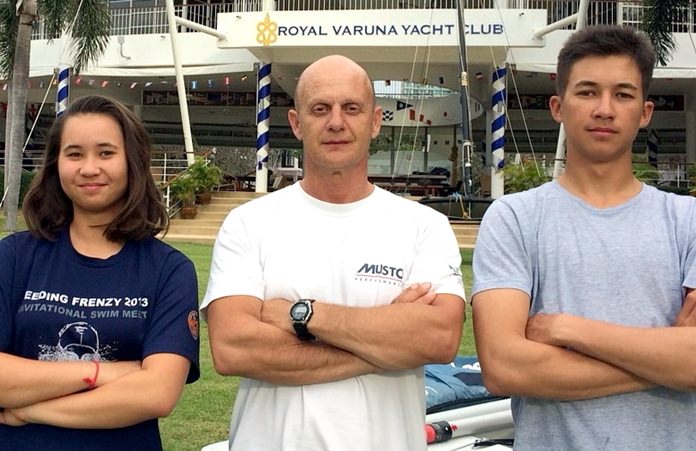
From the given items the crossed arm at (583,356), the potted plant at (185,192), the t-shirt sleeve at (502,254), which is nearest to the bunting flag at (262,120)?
the potted plant at (185,192)

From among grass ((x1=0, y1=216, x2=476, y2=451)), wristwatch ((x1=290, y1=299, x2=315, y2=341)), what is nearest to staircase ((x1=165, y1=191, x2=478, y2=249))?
grass ((x1=0, y1=216, x2=476, y2=451))

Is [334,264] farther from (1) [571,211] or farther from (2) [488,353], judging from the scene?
(1) [571,211]

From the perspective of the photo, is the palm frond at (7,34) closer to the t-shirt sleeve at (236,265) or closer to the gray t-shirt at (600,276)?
the t-shirt sleeve at (236,265)

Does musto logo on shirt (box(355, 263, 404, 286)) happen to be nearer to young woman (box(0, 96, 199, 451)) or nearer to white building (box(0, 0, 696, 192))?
young woman (box(0, 96, 199, 451))

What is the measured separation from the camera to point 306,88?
2352 millimetres

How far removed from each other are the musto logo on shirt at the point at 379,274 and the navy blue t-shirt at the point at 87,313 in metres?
0.51

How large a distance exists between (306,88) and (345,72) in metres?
0.13

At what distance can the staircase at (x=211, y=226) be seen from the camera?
50.9 ft

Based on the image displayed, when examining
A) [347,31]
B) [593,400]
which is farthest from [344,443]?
[347,31]

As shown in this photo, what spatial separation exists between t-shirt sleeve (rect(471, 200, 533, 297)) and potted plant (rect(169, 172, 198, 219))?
16.3 m

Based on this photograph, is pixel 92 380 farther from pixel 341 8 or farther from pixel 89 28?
pixel 341 8

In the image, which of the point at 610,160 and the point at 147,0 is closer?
the point at 610,160

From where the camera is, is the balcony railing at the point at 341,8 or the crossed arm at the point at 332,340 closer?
the crossed arm at the point at 332,340

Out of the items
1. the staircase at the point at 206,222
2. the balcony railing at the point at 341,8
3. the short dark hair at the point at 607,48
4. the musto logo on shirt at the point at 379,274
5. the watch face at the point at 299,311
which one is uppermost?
the balcony railing at the point at 341,8
